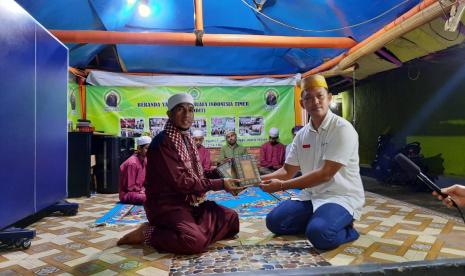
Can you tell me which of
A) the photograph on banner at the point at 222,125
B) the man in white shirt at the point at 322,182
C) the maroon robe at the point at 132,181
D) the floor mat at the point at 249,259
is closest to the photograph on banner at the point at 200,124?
the photograph on banner at the point at 222,125

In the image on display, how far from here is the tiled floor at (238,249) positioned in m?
2.34

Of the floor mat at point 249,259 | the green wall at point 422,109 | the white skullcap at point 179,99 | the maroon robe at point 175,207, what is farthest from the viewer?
the green wall at point 422,109

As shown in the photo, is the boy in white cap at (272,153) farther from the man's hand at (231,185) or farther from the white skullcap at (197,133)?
the man's hand at (231,185)

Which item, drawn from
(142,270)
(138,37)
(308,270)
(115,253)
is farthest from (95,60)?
(308,270)

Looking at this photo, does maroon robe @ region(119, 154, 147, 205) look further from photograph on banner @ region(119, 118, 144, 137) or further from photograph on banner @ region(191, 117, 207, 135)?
photograph on banner @ region(191, 117, 207, 135)

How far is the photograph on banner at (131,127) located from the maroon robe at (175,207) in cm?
426

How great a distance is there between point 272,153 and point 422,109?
324 cm

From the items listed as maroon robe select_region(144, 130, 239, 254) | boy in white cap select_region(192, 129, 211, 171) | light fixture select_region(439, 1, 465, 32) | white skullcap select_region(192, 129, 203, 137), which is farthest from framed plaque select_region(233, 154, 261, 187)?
white skullcap select_region(192, 129, 203, 137)

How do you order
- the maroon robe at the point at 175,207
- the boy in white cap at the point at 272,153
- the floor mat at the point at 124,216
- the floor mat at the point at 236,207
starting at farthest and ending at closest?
the boy in white cap at the point at 272,153 < the floor mat at the point at 236,207 < the floor mat at the point at 124,216 < the maroon robe at the point at 175,207

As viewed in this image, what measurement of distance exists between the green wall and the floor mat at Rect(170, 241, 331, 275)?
190 inches

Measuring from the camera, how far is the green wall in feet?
19.6

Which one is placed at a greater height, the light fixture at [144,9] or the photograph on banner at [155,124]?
the light fixture at [144,9]

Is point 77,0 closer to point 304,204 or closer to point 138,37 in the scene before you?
point 138,37

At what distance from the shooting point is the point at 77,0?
434 cm
